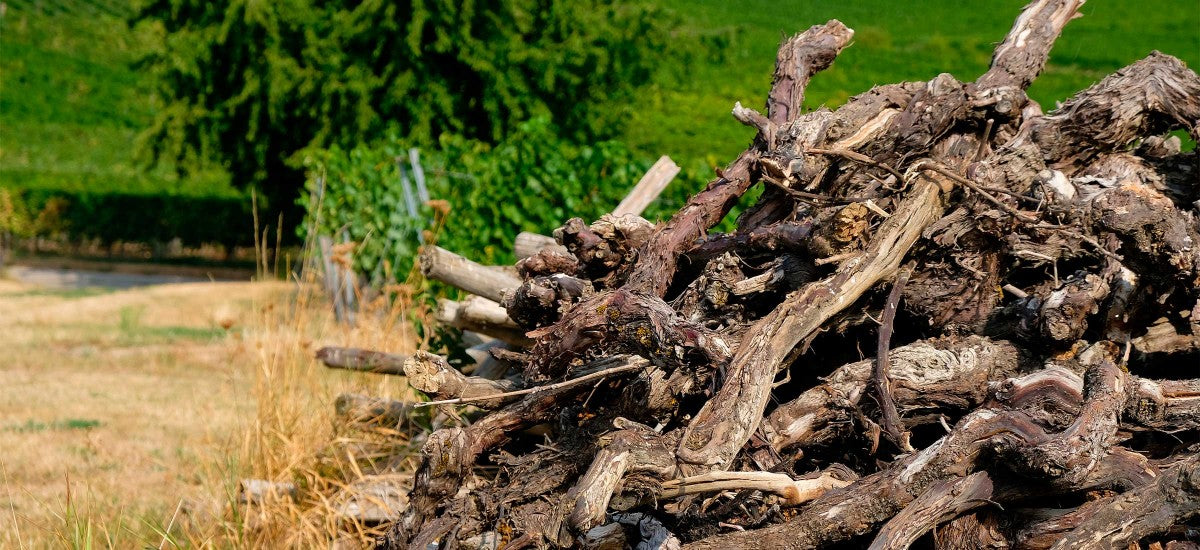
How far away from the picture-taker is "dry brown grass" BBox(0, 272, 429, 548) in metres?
4.17

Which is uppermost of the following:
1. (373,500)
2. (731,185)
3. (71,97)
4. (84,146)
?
(71,97)

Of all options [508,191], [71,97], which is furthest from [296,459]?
[71,97]

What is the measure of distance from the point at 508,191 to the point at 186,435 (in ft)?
9.89

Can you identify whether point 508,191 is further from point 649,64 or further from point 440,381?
point 649,64

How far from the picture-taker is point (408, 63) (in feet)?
54.0

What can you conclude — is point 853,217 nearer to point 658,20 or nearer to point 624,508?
point 624,508

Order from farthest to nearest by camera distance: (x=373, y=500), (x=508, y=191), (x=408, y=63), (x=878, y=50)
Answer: (x=878, y=50), (x=408, y=63), (x=508, y=191), (x=373, y=500)

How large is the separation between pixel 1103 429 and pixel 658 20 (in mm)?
15601

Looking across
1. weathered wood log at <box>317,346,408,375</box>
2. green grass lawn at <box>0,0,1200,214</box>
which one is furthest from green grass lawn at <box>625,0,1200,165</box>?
weathered wood log at <box>317,346,408,375</box>

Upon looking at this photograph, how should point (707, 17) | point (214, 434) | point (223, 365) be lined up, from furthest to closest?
point (707, 17)
point (223, 365)
point (214, 434)

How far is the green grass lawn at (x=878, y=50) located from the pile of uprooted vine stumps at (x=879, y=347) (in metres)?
9.39

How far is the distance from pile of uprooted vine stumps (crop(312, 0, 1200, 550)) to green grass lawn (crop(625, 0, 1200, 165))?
370 inches

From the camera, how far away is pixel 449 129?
1709cm

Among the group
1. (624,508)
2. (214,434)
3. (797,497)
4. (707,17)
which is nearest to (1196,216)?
(797,497)
